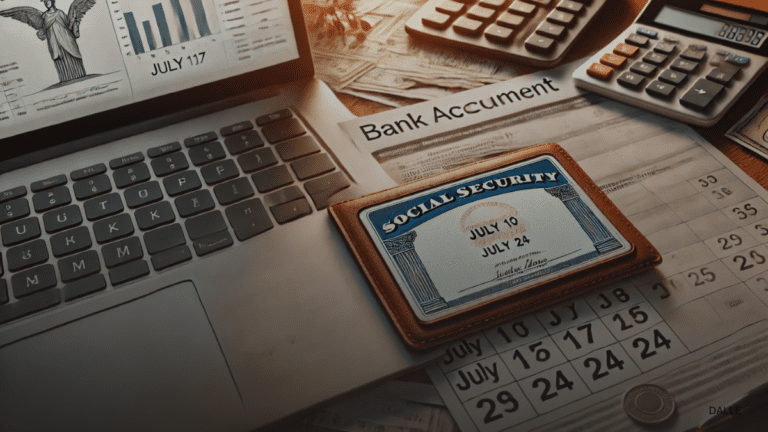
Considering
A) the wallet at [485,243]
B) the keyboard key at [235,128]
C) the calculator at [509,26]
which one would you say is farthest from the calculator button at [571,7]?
the keyboard key at [235,128]

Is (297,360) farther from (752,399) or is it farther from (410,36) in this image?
(410,36)

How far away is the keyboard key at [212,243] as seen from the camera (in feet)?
1.31

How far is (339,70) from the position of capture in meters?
0.59

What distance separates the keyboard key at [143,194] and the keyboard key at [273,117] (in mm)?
103

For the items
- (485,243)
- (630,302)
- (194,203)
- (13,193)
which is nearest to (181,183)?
(194,203)

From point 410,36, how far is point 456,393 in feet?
1.41

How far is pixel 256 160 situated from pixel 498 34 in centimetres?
30

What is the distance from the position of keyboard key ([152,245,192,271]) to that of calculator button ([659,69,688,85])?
440 mm

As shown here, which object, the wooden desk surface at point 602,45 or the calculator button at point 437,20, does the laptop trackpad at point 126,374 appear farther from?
the calculator button at point 437,20

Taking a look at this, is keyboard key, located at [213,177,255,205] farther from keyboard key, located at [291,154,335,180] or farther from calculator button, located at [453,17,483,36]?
calculator button, located at [453,17,483,36]

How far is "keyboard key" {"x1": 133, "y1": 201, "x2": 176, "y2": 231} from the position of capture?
0.41 meters

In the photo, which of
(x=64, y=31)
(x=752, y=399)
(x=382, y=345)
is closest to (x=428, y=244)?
(x=382, y=345)

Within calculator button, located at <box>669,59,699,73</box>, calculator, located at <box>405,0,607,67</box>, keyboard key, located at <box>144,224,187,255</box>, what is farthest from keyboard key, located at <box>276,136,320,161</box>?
calculator button, located at <box>669,59,699,73</box>

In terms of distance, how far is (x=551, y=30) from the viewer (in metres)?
0.58
